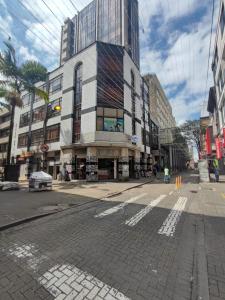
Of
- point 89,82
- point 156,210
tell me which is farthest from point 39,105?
point 156,210

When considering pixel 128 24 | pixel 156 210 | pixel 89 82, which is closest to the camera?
pixel 156 210

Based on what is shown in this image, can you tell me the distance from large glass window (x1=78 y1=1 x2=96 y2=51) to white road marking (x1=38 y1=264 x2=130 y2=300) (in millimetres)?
70243

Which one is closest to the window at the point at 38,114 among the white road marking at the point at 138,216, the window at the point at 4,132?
the window at the point at 4,132

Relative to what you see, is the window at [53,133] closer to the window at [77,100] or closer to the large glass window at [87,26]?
the window at [77,100]

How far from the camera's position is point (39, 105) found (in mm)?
30203

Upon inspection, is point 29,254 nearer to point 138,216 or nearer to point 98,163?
point 138,216

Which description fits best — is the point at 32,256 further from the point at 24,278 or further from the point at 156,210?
the point at 156,210

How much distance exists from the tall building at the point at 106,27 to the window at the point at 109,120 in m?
31.9

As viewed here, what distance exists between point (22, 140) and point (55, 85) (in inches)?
485

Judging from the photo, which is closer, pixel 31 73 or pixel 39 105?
pixel 31 73

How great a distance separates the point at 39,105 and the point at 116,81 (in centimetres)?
1536

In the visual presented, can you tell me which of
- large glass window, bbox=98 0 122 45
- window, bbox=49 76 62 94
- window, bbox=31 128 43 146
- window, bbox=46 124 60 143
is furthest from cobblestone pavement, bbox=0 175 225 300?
large glass window, bbox=98 0 122 45

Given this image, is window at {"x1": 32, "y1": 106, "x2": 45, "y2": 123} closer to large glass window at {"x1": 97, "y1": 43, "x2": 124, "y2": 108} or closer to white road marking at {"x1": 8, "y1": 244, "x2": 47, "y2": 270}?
large glass window at {"x1": 97, "y1": 43, "x2": 124, "y2": 108}

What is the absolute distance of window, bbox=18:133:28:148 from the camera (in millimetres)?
31078
